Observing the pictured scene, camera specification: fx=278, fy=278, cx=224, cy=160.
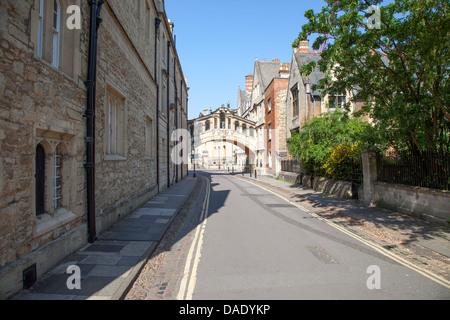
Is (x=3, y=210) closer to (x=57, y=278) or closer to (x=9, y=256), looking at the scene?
(x=9, y=256)

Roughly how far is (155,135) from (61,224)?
34.1 ft

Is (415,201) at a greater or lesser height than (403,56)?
lesser

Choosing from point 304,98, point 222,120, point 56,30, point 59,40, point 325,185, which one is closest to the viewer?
point 56,30

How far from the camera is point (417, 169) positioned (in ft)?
29.8

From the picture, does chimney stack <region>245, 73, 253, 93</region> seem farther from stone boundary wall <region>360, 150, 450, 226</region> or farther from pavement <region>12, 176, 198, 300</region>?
pavement <region>12, 176, 198, 300</region>

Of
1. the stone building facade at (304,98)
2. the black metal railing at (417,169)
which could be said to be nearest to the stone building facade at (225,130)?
the stone building facade at (304,98)

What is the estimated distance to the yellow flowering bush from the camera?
1383cm

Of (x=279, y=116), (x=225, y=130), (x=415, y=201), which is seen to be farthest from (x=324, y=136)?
(x=225, y=130)

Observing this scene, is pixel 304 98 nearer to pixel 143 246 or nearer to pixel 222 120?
pixel 143 246

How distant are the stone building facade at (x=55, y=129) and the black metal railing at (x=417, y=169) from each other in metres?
9.48

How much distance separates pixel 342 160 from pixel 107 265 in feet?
40.9

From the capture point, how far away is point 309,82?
72.3ft

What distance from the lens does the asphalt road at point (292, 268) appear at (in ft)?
13.1

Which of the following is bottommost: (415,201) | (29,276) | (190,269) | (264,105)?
(190,269)
